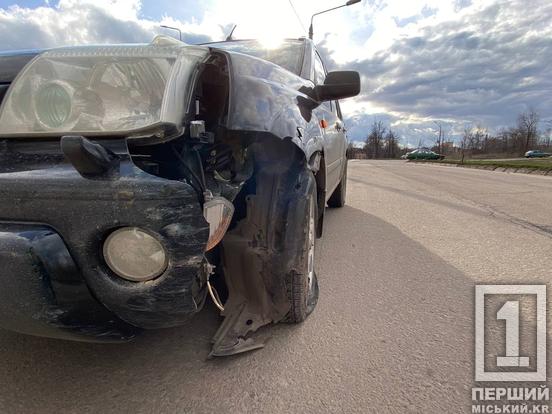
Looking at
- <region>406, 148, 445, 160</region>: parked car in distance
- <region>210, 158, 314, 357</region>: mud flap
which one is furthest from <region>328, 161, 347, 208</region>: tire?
<region>406, 148, 445, 160</region>: parked car in distance

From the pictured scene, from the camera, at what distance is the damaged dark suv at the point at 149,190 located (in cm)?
136

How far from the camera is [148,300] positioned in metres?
1.43

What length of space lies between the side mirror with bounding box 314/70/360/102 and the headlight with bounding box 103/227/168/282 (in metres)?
1.69

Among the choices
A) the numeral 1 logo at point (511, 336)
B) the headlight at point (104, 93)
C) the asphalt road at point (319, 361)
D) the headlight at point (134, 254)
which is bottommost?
the numeral 1 logo at point (511, 336)

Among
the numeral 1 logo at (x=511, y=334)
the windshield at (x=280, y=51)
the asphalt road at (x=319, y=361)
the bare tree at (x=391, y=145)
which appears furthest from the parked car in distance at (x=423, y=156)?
the numeral 1 logo at (x=511, y=334)

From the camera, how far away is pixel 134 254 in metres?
1.40

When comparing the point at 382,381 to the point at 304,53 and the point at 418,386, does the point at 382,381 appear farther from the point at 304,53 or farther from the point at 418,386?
the point at 304,53

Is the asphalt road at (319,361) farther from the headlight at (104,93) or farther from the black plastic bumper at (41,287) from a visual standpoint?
the headlight at (104,93)

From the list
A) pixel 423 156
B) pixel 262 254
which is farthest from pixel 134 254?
pixel 423 156

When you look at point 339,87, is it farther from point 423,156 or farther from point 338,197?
point 423,156

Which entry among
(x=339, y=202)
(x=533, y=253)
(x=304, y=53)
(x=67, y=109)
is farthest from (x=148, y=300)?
(x=339, y=202)

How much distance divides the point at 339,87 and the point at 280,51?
869 millimetres

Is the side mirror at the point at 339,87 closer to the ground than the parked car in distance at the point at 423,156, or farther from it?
farther from it

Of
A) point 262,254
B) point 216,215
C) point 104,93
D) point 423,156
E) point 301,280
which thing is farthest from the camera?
point 423,156
